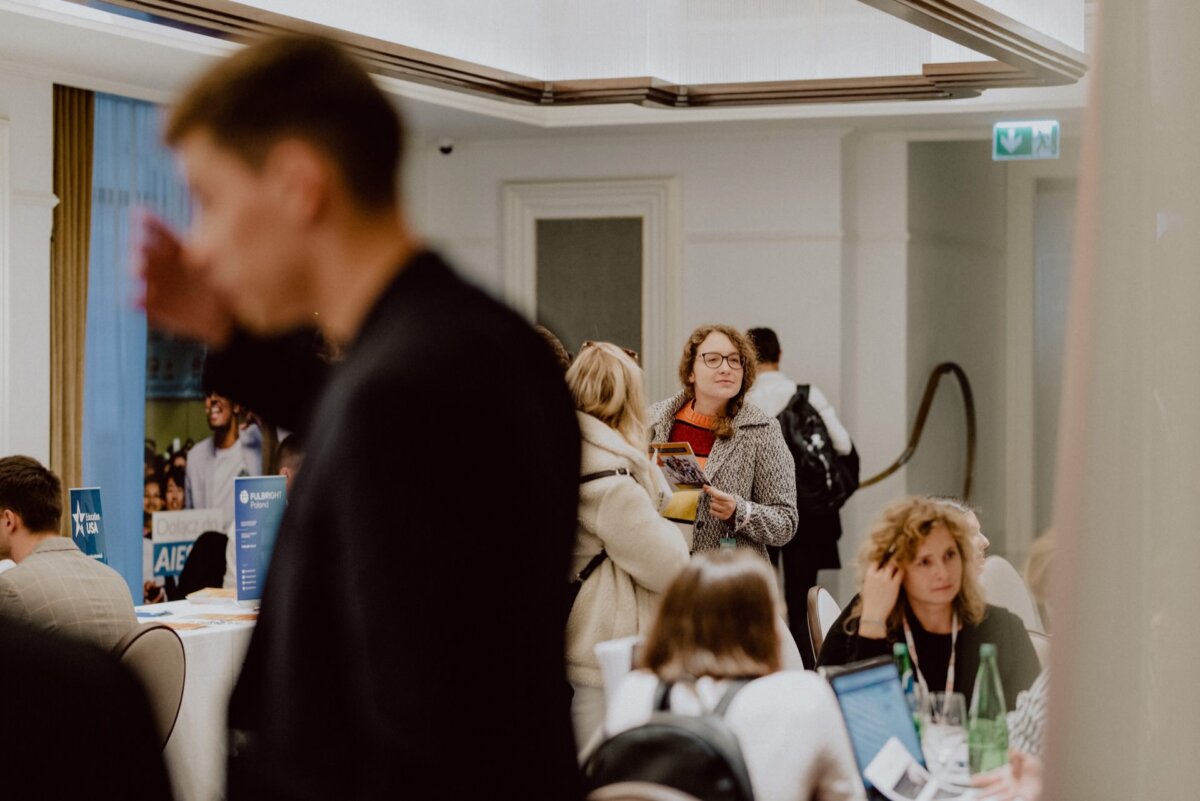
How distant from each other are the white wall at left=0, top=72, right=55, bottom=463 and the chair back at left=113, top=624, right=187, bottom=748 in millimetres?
3963

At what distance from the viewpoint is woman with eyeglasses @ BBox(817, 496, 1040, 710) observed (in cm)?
392

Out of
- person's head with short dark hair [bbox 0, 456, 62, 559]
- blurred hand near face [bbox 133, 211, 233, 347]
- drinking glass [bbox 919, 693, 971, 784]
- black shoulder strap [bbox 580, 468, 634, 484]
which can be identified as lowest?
drinking glass [bbox 919, 693, 971, 784]

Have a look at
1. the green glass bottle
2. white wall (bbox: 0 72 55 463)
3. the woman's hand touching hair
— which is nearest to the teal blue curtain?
white wall (bbox: 0 72 55 463)

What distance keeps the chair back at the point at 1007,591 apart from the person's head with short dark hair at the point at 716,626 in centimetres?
164

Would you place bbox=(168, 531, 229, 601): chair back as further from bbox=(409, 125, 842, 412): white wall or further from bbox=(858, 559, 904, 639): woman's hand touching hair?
bbox=(858, 559, 904, 639): woman's hand touching hair

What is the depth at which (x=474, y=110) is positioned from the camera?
9.05 meters

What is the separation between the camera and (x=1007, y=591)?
15.7ft

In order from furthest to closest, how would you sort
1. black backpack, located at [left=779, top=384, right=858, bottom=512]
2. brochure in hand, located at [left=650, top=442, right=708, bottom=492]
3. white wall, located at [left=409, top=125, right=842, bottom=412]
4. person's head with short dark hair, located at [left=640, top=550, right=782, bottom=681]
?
white wall, located at [left=409, top=125, right=842, bottom=412], black backpack, located at [left=779, top=384, right=858, bottom=512], brochure in hand, located at [left=650, top=442, right=708, bottom=492], person's head with short dark hair, located at [left=640, top=550, right=782, bottom=681]

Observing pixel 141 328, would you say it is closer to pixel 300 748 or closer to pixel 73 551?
pixel 73 551

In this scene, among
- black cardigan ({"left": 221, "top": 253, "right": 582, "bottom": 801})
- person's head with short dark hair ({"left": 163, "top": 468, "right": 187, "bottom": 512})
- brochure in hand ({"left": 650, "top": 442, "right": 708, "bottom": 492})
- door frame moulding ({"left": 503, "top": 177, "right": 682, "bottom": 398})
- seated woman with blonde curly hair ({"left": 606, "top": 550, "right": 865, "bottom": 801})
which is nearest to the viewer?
black cardigan ({"left": 221, "top": 253, "right": 582, "bottom": 801})

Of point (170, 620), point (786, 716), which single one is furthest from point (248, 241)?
point (170, 620)

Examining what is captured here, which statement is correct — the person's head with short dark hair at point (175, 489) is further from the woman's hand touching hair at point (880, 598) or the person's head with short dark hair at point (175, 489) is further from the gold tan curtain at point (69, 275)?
the woman's hand touching hair at point (880, 598)

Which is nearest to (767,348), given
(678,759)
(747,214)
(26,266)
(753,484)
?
(747,214)

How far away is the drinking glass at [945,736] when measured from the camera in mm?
3357
